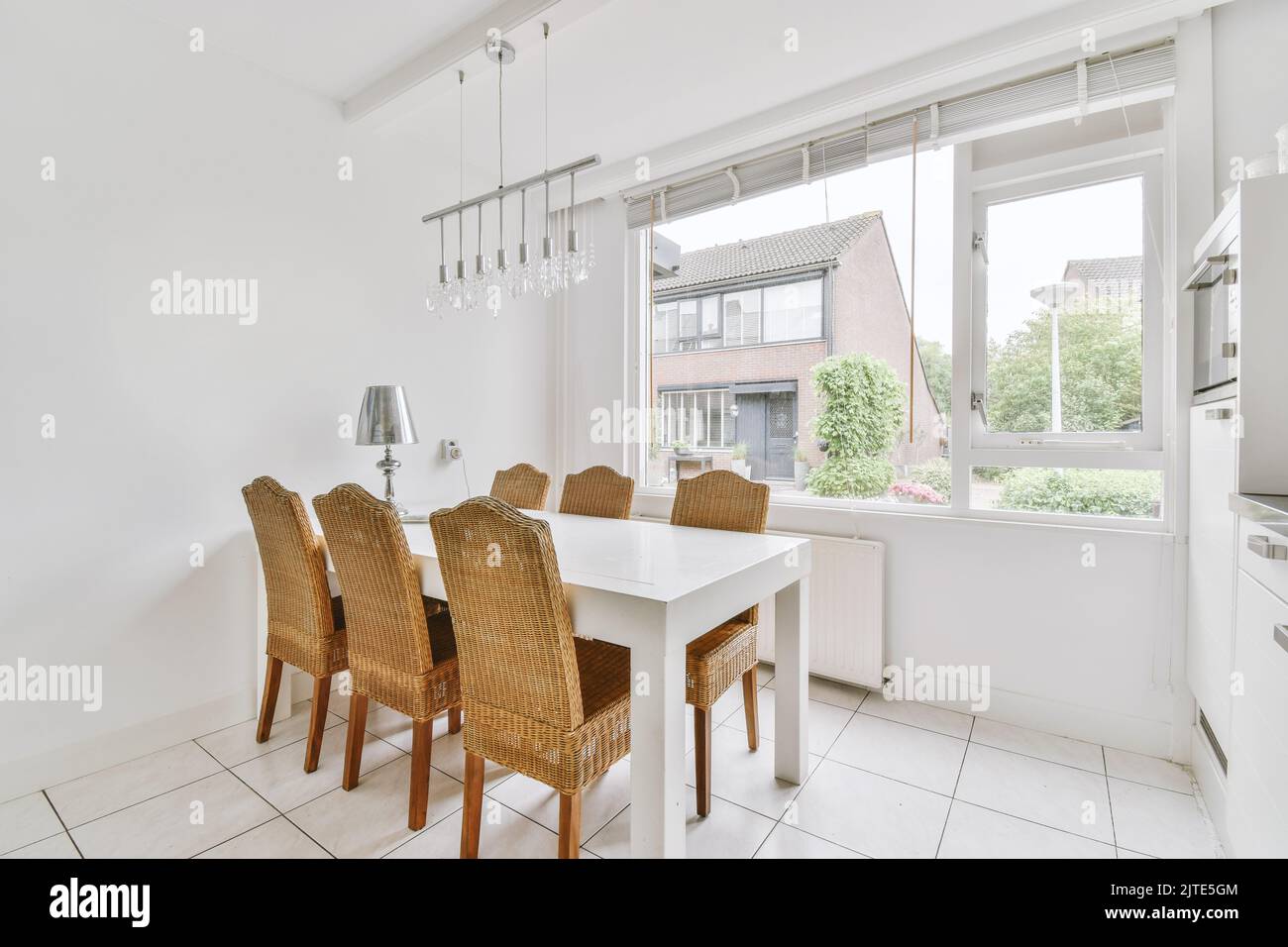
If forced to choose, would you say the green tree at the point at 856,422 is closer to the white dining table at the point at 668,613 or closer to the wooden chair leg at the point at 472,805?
the white dining table at the point at 668,613

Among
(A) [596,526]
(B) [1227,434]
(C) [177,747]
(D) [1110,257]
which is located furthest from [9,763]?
(D) [1110,257]

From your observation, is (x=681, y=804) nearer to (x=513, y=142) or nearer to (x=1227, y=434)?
(x=1227, y=434)

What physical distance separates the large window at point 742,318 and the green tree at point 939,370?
1.77ft

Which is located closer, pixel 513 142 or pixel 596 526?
pixel 596 526

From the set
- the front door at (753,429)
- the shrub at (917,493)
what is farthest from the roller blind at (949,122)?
the shrub at (917,493)

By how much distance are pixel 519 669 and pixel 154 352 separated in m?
1.99

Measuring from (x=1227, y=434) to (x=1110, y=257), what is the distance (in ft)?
3.39

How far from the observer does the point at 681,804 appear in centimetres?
143

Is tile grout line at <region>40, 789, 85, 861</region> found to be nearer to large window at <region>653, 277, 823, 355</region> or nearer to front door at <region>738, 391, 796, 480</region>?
front door at <region>738, 391, 796, 480</region>

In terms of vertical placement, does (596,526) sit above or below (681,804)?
above

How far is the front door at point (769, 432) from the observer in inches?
123

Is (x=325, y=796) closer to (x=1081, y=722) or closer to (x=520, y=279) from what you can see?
(x=520, y=279)

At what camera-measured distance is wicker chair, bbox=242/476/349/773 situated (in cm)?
196
